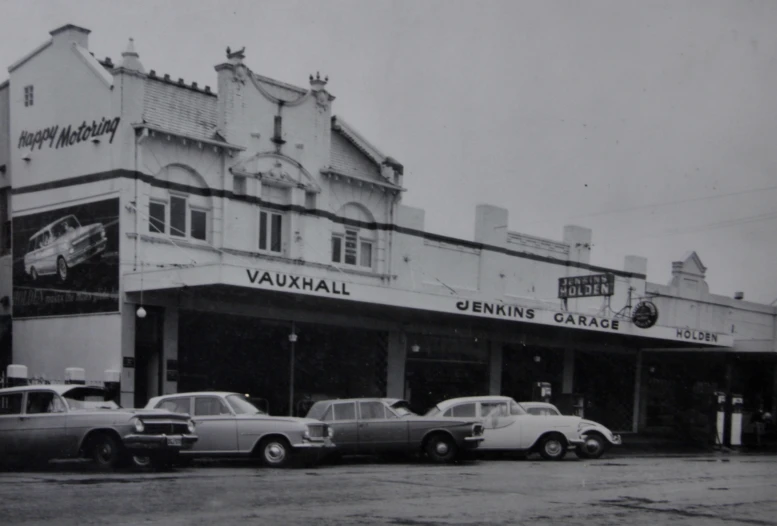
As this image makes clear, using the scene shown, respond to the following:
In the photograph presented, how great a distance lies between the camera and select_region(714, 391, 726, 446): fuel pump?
32344 millimetres

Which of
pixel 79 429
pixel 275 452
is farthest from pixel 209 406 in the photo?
pixel 79 429

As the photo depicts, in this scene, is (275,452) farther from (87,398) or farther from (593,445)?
(593,445)

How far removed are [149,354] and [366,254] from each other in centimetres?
885

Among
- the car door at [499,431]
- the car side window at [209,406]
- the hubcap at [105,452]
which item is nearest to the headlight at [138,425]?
the hubcap at [105,452]

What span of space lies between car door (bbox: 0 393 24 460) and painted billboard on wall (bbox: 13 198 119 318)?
23.0ft

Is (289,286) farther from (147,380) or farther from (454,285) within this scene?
(454,285)

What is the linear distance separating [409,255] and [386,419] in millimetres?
12155

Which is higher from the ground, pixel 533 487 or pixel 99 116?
pixel 99 116

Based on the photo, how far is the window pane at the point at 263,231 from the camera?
96.2ft

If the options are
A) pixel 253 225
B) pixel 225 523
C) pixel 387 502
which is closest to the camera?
pixel 225 523

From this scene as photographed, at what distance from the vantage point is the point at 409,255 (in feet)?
109

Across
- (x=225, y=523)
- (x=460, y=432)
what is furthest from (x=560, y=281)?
(x=225, y=523)

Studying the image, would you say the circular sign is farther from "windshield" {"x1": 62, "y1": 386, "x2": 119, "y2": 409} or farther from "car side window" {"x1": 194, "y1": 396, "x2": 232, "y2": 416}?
"windshield" {"x1": 62, "y1": 386, "x2": 119, "y2": 409}

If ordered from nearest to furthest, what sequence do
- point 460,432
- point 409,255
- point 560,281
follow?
point 460,432, point 409,255, point 560,281
